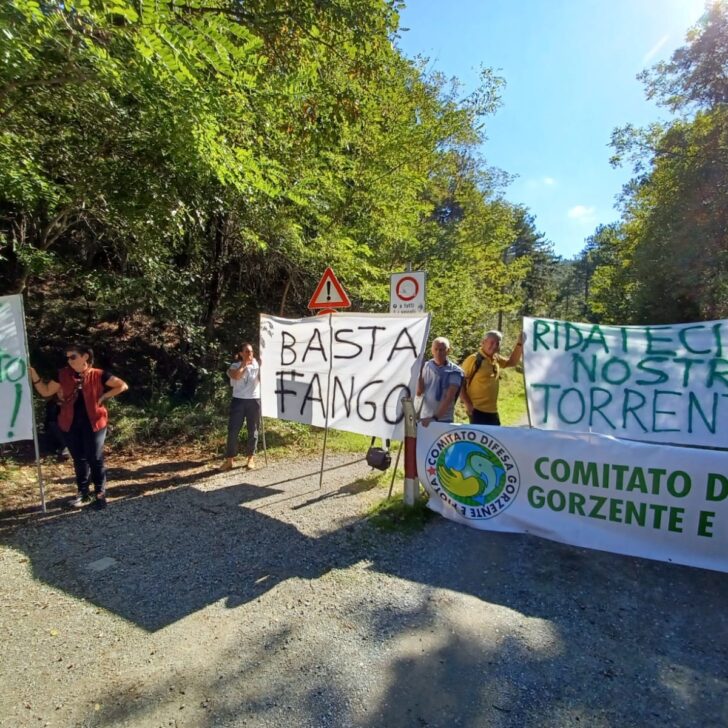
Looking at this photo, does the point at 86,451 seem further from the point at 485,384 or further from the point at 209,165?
the point at 485,384

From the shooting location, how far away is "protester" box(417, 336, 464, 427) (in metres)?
5.24

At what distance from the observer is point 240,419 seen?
6.78 metres

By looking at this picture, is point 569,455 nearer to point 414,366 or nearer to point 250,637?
point 414,366

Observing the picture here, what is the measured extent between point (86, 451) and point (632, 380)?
6.12 meters

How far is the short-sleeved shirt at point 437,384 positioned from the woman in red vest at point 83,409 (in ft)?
11.4

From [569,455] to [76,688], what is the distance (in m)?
3.96

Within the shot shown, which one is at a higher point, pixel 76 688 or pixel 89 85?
pixel 89 85

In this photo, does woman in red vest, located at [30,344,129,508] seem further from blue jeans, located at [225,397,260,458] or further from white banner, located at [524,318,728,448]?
white banner, located at [524,318,728,448]

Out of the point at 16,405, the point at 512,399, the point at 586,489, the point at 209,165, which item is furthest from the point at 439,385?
the point at 512,399

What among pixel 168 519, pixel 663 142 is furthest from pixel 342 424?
pixel 663 142

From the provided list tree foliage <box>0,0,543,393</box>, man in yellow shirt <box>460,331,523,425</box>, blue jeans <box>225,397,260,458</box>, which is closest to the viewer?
tree foliage <box>0,0,543,393</box>

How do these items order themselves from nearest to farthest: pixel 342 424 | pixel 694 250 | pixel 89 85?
pixel 89 85
pixel 342 424
pixel 694 250

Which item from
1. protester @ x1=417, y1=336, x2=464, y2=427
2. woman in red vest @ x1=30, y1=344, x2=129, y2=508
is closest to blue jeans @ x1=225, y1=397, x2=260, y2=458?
woman in red vest @ x1=30, y1=344, x2=129, y2=508

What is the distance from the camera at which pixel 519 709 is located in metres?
2.52
